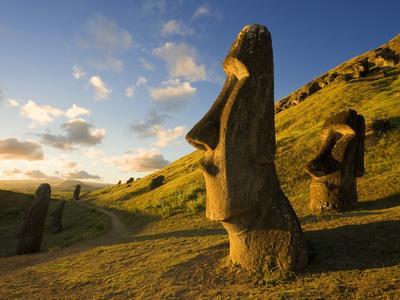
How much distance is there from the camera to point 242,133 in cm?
878

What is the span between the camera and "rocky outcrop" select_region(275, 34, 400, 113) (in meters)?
79.2

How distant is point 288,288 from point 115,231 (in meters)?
23.0

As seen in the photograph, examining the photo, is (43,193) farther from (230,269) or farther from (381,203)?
(381,203)

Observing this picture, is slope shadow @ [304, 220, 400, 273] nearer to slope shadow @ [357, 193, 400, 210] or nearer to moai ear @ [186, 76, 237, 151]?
moai ear @ [186, 76, 237, 151]

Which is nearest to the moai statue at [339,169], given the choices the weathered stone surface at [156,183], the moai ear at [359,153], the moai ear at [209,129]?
the moai ear at [359,153]

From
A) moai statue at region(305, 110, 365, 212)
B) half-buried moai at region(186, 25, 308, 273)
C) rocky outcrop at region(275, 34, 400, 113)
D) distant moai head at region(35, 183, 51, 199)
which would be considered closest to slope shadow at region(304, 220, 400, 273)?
half-buried moai at region(186, 25, 308, 273)

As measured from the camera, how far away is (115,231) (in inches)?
1133

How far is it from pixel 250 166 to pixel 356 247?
3598mm

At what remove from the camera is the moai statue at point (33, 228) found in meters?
21.5

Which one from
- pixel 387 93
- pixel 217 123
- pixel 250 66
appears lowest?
pixel 217 123

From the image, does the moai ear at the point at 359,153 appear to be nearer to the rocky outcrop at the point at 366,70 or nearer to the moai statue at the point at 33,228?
the moai statue at the point at 33,228

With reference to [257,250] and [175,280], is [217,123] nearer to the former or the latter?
[257,250]

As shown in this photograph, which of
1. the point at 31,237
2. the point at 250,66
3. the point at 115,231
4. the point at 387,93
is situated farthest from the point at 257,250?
the point at 387,93

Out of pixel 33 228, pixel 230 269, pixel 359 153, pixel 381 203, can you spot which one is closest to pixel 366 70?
pixel 359 153
